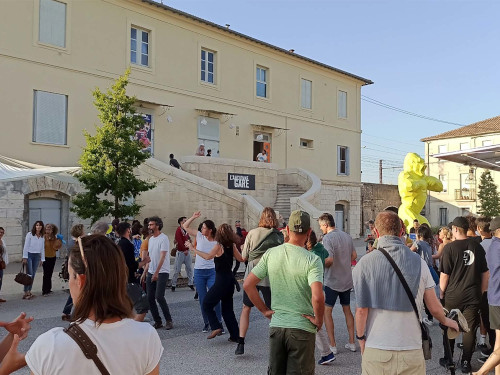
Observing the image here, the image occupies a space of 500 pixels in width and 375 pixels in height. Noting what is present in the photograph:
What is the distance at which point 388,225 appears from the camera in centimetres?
385

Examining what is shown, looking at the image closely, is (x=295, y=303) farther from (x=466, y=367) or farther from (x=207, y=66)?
(x=207, y=66)

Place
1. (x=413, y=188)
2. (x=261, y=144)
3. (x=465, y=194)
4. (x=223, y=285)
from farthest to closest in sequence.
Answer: (x=465, y=194) < (x=261, y=144) < (x=413, y=188) < (x=223, y=285)

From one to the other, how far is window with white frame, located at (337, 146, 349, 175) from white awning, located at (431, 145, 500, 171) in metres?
16.6

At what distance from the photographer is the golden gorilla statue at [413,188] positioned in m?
14.6

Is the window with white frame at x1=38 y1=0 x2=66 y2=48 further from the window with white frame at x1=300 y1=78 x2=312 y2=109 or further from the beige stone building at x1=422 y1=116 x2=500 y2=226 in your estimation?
the beige stone building at x1=422 y1=116 x2=500 y2=226

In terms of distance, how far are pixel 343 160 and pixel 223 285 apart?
26.4 metres

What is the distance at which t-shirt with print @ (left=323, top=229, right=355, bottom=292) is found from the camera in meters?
6.67

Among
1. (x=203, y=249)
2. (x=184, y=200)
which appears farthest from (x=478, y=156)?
Answer: (x=184, y=200)

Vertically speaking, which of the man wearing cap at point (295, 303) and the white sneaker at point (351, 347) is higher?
the man wearing cap at point (295, 303)

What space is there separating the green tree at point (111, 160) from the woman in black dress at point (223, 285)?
7617 mm

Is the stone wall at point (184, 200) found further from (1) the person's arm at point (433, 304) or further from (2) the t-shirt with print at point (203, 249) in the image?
(1) the person's arm at point (433, 304)

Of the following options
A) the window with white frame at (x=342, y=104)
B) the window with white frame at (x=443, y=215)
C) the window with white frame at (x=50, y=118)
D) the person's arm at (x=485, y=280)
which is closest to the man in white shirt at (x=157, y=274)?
the person's arm at (x=485, y=280)

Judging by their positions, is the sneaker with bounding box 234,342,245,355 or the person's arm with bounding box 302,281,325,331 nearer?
the person's arm with bounding box 302,281,325,331

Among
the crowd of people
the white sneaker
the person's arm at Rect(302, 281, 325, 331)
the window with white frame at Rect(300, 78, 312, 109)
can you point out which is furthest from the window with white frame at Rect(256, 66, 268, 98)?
the person's arm at Rect(302, 281, 325, 331)
